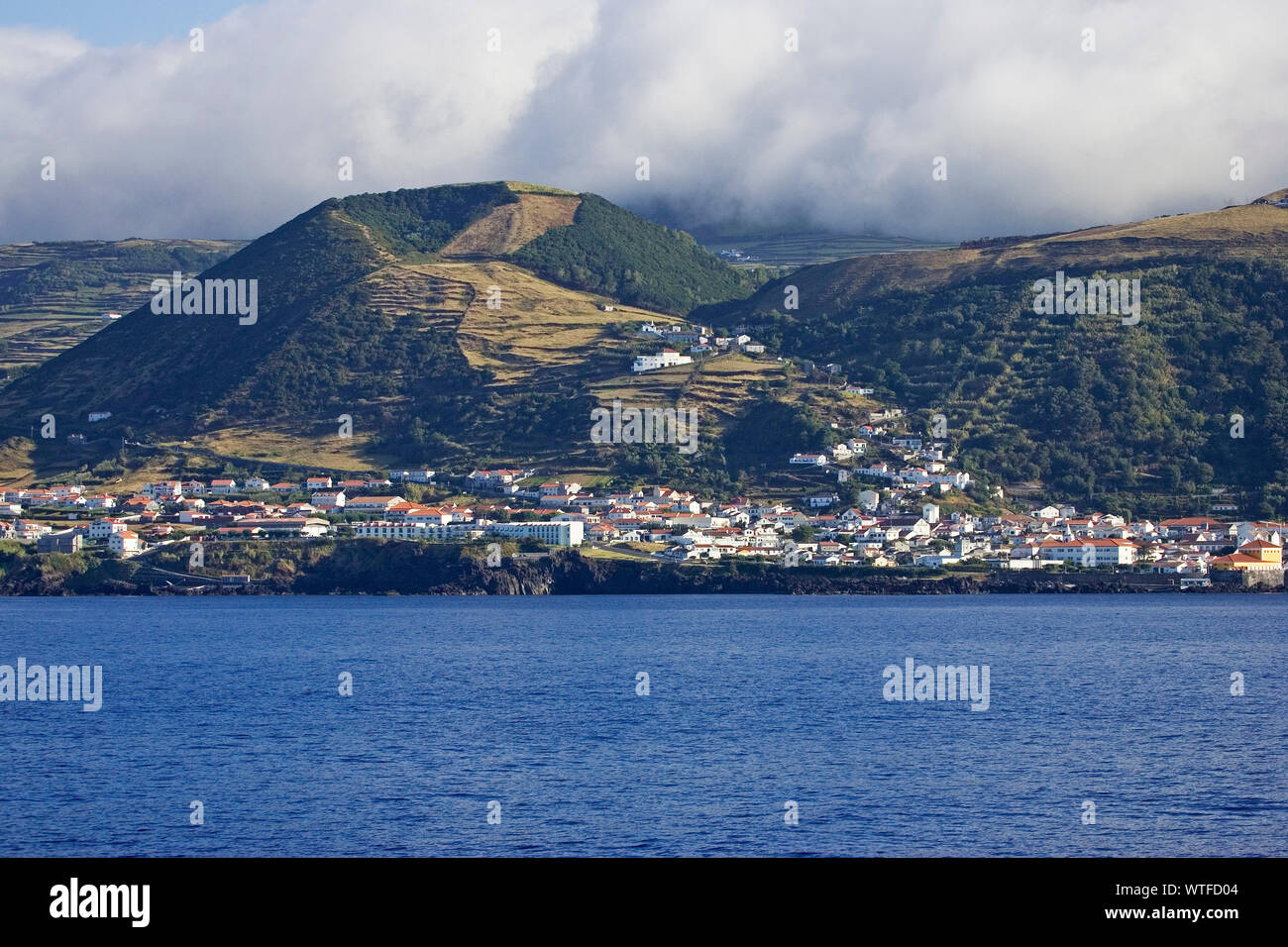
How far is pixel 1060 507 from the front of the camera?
131m

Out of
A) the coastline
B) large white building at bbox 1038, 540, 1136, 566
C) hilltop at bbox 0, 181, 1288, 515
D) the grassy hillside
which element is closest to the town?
large white building at bbox 1038, 540, 1136, 566

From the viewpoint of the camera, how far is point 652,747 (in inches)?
1559

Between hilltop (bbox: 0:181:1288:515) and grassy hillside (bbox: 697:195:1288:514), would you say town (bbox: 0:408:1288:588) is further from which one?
grassy hillside (bbox: 697:195:1288:514)

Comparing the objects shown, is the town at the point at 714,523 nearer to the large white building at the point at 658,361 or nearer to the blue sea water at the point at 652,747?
the large white building at the point at 658,361

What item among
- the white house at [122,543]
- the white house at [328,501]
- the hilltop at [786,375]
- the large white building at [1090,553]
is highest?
the hilltop at [786,375]

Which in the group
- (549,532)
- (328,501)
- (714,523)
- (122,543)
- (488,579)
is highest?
(328,501)

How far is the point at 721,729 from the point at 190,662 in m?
30.9

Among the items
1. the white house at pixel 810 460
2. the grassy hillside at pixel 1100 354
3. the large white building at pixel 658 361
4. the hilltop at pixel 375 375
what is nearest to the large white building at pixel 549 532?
the white house at pixel 810 460

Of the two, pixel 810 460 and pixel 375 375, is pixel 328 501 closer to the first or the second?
pixel 810 460

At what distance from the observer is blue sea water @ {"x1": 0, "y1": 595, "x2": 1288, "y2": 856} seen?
28.6m

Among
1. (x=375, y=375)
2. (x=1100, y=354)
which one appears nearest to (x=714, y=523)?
(x=1100, y=354)

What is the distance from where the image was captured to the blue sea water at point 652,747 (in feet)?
93.8
